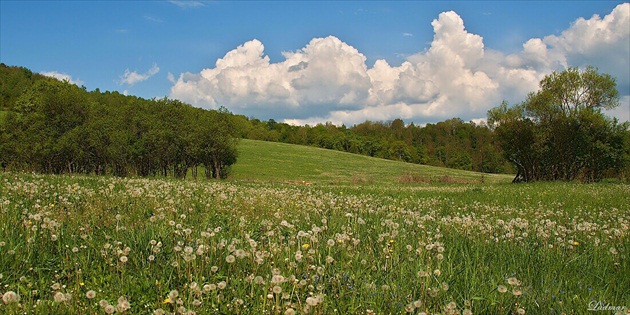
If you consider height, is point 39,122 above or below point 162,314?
above

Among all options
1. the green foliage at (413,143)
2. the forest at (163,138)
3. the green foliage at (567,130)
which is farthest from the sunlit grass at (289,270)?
the green foliage at (413,143)

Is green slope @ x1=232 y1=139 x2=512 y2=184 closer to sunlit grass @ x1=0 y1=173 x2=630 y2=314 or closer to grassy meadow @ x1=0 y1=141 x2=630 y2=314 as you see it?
grassy meadow @ x1=0 y1=141 x2=630 y2=314

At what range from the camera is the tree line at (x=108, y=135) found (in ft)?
146

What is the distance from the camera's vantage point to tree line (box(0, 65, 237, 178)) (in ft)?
146

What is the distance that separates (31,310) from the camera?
11.2ft

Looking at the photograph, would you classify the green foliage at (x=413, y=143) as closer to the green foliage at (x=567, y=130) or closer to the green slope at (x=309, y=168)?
the green slope at (x=309, y=168)

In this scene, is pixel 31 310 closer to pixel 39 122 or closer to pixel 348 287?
pixel 348 287

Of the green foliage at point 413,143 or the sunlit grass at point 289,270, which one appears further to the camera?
the green foliage at point 413,143

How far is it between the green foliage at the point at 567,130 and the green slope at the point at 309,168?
9.43 m

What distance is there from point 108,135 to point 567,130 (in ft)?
163

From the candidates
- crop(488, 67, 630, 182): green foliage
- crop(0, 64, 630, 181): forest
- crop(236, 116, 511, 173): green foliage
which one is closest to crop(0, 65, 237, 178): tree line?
crop(0, 64, 630, 181): forest

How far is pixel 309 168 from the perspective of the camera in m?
77.2

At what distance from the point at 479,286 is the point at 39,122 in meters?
50.2

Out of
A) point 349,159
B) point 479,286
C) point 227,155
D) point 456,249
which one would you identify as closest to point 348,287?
point 479,286
